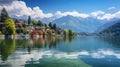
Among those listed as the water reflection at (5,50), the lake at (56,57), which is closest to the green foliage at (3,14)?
the water reflection at (5,50)

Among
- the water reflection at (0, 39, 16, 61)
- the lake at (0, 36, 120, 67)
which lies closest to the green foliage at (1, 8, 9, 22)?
the water reflection at (0, 39, 16, 61)

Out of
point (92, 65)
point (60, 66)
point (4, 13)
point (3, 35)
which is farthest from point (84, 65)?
point (4, 13)

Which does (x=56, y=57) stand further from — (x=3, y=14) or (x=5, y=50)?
(x=3, y=14)

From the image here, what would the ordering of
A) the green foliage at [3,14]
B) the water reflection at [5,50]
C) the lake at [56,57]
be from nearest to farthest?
the lake at [56,57]
the water reflection at [5,50]
the green foliage at [3,14]

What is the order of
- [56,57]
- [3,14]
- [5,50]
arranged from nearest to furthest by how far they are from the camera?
[56,57] < [5,50] < [3,14]

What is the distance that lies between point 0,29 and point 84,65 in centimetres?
10939

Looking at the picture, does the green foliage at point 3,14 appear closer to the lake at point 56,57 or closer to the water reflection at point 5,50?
the water reflection at point 5,50

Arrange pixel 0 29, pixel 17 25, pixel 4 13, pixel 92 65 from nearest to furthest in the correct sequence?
pixel 92 65
pixel 0 29
pixel 4 13
pixel 17 25

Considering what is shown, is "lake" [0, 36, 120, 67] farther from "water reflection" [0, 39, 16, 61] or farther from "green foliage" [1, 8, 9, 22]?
"green foliage" [1, 8, 9, 22]

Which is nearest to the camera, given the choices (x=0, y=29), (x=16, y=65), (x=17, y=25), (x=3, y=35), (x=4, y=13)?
(x=16, y=65)

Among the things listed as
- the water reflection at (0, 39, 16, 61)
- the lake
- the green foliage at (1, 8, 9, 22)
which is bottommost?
the lake

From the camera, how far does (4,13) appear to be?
155m

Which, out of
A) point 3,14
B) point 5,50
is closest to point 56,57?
point 5,50

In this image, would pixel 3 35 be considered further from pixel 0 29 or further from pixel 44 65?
pixel 44 65
